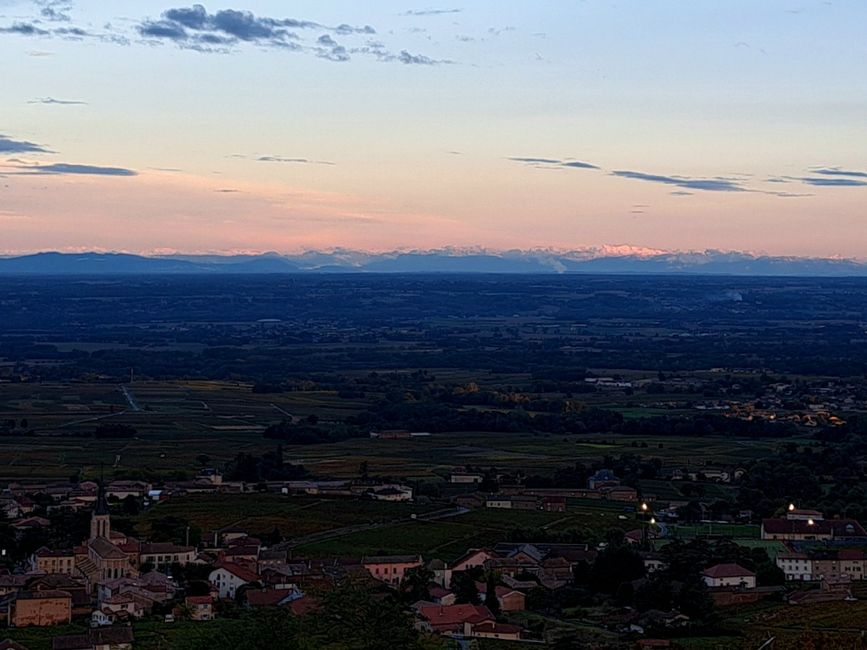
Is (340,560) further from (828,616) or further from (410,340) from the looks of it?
(410,340)

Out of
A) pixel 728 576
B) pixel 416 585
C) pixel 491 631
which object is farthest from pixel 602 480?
pixel 491 631

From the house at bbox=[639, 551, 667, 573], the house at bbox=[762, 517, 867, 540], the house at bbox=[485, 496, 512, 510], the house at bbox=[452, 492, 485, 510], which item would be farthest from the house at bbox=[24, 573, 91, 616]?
the house at bbox=[762, 517, 867, 540]

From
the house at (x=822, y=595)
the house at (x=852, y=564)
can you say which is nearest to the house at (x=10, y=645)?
the house at (x=822, y=595)

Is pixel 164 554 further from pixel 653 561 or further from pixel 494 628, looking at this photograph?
pixel 653 561

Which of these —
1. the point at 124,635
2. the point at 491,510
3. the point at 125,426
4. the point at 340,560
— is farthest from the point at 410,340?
the point at 124,635

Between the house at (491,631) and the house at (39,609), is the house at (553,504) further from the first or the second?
the house at (39,609)
